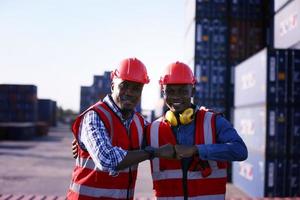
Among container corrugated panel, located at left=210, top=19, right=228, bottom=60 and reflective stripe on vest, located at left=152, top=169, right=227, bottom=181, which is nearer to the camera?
reflective stripe on vest, located at left=152, top=169, right=227, bottom=181

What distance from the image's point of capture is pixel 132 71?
3350 millimetres

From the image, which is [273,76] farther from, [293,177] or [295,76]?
[293,177]

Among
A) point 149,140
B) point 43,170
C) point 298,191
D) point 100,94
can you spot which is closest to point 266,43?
point 298,191

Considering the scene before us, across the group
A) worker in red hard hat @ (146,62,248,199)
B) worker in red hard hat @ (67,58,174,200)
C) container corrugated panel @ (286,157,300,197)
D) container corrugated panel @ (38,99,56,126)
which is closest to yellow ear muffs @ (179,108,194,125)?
worker in red hard hat @ (146,62,248,199)

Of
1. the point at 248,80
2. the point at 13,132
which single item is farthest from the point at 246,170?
the point at 13,132

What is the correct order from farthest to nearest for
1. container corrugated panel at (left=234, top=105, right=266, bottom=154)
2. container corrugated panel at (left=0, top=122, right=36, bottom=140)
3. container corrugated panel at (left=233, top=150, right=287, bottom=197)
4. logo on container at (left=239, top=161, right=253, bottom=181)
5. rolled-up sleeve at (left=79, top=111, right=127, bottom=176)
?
container corrugated panel at (left=0, top=122, right=36, bottom=140), logo on container at (left=239, top=161, right=253, bottom=181), container corrugated panel at (left=234, top=105, right=266, bottom=154), container corrugated panel at (left=233, top=150, right=287, bottom=197), rolled-up sleeve at (left=79, top=111, right=127, bottom=176)

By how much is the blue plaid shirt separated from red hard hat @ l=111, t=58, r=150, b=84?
1.38 ft

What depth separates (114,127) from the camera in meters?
3.31

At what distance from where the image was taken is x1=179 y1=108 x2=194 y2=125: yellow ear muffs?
3314mm

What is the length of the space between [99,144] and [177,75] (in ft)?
3.12

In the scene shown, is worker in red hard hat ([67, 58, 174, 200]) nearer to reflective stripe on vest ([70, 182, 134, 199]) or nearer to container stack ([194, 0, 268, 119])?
reflective stripe on vest ([70, 182, 134, 199])

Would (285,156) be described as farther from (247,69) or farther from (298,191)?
(247,69)

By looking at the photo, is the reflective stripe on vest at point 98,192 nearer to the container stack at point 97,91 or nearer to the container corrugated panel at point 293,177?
the container corrugated panel at point 293,177

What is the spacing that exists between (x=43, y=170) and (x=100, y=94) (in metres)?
19.3
